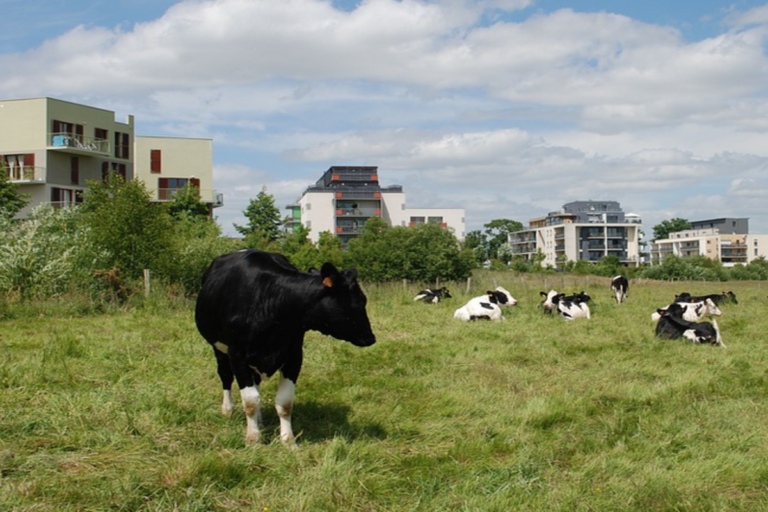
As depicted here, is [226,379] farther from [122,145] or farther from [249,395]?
[122,145]

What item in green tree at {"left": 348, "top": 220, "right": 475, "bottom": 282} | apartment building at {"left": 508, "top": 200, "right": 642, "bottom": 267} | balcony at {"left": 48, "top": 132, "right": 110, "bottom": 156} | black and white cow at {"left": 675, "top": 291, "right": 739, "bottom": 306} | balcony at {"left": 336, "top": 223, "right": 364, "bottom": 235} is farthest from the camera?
apartment building at {"left": 508, "top": 200, "right": 642, "bottom": 267}

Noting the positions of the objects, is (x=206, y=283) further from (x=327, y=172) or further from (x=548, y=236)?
(x=548, y=236)

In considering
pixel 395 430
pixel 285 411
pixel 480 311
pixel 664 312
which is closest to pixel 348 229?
pixel 480 311

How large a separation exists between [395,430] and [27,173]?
55.5 meters

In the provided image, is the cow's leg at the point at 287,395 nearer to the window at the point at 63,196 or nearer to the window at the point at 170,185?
the window at the point at 63,196

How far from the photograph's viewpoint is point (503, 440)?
7.12m

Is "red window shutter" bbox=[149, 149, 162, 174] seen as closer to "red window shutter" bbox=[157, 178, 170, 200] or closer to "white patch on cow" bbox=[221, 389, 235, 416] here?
"red window shutter" bbox=[157, 178, 170, 200]

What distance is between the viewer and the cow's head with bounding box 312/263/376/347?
675 centimetres

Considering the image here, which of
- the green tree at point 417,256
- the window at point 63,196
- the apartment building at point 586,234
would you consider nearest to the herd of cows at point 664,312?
the green tree at point 417,256

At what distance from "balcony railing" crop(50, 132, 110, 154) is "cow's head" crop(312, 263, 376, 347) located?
54.8 metres

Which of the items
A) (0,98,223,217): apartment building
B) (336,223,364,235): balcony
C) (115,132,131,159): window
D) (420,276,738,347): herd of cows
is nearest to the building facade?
(0,98,223,217): apartment building

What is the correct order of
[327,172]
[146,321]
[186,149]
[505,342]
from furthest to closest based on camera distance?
[327,172] < [186,149] < [146,321] < [505,342]

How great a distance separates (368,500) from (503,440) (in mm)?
2144

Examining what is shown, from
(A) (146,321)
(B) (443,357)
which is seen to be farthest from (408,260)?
(B) (443,357)
